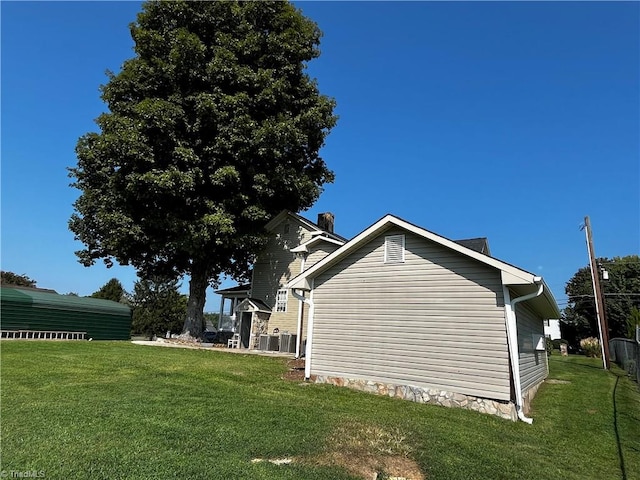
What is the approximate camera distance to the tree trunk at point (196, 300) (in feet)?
64.0

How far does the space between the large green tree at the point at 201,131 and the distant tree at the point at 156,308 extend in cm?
1315

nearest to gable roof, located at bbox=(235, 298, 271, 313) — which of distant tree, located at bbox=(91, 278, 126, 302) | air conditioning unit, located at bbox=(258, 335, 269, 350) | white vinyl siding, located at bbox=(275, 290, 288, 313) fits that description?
white vinyl siding, located at bbox=(275, 290, 288, 313)

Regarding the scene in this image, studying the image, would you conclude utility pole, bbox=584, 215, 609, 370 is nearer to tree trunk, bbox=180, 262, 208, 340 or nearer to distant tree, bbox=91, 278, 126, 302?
tree trunk, bbox=180, 262, 208, 340

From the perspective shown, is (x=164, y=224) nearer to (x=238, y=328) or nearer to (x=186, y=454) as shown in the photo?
(x=238, y=328)

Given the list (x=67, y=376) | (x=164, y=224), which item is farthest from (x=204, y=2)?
(x=67, y=376)

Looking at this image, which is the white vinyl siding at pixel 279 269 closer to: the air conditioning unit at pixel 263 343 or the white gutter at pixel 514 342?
the air conditioning unit at pixel 263 343

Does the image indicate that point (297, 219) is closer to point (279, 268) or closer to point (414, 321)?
point (279, 268)

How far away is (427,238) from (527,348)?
13.4 feet

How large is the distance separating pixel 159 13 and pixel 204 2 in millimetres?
2148

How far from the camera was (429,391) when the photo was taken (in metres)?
8.35

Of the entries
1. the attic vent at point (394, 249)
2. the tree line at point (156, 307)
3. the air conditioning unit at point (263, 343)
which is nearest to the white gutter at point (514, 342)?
the attic vent at point (394, 249)

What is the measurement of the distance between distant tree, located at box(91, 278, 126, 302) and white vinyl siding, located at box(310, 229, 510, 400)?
30.5 metres

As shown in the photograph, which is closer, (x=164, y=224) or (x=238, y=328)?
(x=164, y=224)

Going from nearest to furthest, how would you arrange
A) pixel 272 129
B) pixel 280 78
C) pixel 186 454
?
1. pixel 186 454
2. pixel 272 129
3. pixel 280 78
